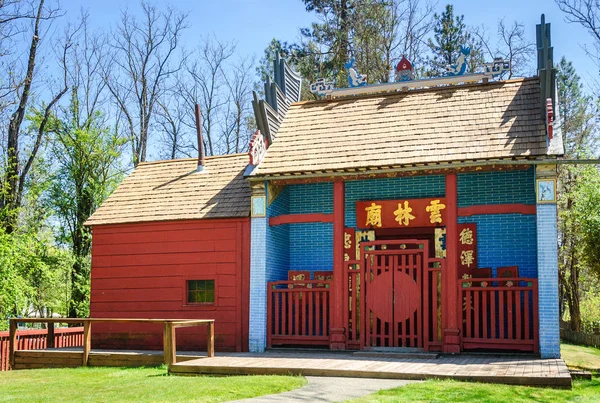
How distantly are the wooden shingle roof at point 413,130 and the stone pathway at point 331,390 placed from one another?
4644mm

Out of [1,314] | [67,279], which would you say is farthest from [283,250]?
[67,279]

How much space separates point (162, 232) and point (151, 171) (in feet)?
9.19

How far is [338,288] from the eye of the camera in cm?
1359

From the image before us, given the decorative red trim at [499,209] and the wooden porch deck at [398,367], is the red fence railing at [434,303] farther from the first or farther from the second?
the decorative red trim at [499,209]

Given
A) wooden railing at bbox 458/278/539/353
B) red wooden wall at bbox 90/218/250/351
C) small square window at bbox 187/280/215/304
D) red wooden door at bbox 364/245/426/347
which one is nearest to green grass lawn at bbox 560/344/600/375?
wooden railing at bbox 458/278/539/353

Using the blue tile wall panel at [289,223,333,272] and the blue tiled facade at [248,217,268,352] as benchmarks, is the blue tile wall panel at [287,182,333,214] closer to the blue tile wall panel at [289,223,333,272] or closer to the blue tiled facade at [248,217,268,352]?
the blue tile wall panel at [289,223,333,272]

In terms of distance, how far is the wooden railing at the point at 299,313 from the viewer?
13.8 m

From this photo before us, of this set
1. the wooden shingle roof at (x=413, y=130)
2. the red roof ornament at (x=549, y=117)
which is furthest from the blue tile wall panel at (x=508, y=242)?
the red roof ornament at (x=549, y=117)

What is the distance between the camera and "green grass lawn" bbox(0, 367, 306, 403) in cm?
890

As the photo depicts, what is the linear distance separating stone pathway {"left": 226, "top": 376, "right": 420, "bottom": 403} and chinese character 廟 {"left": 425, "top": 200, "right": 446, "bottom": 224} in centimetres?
466

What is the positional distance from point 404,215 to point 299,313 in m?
2.93

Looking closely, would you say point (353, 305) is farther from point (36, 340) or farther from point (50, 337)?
point (36, 340)

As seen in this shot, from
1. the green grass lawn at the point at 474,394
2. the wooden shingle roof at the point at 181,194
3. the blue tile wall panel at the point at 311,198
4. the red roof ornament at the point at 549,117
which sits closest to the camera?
the green grass lawn at the point at 474,394

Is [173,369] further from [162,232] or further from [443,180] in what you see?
[443,180]
